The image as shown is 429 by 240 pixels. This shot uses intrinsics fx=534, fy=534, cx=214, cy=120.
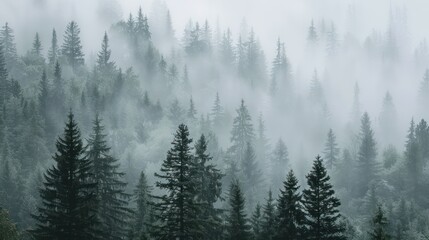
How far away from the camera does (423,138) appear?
97.1 metres

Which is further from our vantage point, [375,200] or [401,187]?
[401,187]

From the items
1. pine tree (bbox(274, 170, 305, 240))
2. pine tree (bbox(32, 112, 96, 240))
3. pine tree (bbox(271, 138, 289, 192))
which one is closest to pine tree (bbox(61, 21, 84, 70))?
pine tree (bbox(271, 138, 289, 192))

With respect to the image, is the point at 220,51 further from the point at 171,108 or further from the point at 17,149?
the point at 17,149

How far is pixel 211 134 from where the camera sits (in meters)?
111

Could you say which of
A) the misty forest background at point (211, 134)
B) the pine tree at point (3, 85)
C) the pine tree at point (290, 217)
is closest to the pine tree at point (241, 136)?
the misty forest background at point (211, 134)

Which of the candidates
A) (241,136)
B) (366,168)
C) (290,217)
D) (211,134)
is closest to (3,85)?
(211,134)

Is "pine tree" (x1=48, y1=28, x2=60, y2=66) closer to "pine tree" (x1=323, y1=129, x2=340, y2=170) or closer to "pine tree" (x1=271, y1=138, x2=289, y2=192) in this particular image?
"pine tree" (x1=271, y1=138, x2=289, y2=192)

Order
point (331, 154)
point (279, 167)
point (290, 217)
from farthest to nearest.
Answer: point (331, 154) → point (279, 167) → point (290, 217)

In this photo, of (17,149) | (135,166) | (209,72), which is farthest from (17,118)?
(209,72)

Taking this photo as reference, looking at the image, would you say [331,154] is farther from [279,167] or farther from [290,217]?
[290,217]

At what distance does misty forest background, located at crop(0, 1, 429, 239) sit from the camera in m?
39.9

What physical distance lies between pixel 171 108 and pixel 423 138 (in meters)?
53.9

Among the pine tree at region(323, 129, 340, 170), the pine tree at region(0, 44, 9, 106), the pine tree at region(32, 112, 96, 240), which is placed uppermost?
the pine tree at region(0, 44, 9, 106)

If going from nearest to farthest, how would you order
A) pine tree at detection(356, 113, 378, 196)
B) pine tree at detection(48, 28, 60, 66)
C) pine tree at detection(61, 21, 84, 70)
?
pine tree at detection(356, 113, 378, 196), pine tree at detection(61, 21, 84, 70), pine tree at detection(48, 28, 60, 66)
